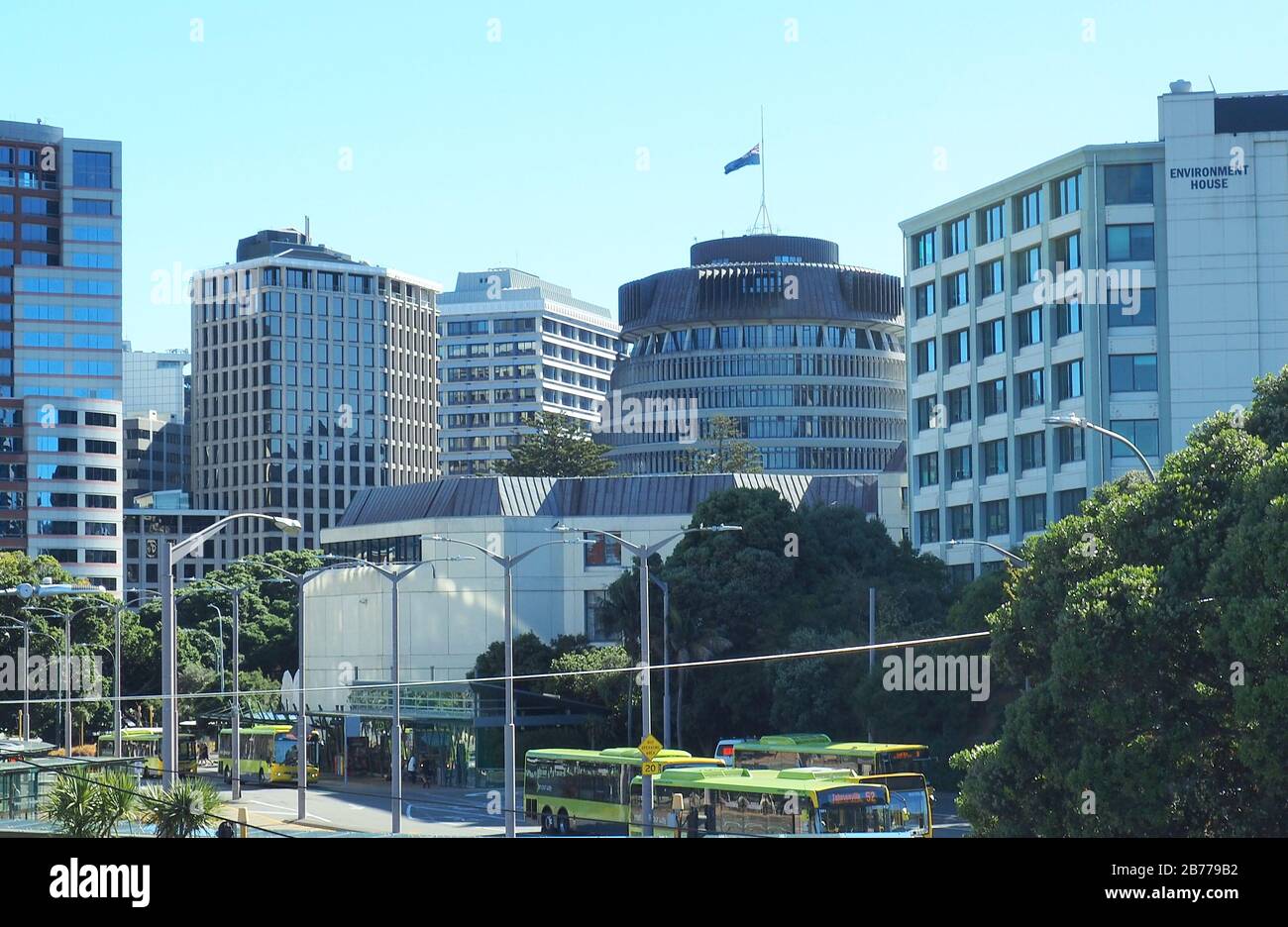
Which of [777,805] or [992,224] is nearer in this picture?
[777,805]

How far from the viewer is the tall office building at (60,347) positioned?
154750mm

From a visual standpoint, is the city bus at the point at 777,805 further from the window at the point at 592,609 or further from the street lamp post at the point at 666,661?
the window at the point at 592,609

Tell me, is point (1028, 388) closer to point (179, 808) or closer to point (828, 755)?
point (828, 755)

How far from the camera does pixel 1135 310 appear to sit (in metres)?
80.6

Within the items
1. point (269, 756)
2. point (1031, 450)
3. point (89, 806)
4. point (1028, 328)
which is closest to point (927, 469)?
point (1031, 450)

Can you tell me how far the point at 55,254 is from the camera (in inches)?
6186

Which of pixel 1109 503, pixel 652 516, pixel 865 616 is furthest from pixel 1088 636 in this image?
pixel 652 516

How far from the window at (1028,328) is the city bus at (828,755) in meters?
33.4

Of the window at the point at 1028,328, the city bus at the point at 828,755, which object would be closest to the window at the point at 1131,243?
the window at the point at 1028,328

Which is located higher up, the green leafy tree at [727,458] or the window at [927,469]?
the green leafy tree at [727,458]

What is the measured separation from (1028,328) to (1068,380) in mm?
4015

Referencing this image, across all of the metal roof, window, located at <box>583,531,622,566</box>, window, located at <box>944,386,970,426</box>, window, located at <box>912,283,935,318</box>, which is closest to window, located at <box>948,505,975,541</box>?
window, located at <box>944,386,970,426</box>

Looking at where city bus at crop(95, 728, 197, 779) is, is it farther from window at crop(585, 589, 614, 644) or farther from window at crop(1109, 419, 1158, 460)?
window at crop(1109, 419, 1158, 460)
